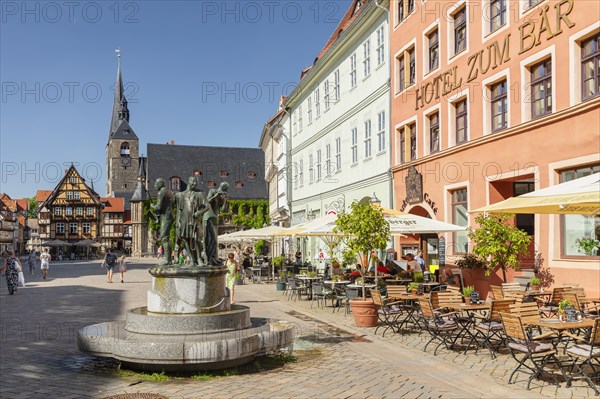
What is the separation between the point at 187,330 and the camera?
9.60 meters

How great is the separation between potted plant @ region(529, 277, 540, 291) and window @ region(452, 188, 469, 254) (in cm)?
408

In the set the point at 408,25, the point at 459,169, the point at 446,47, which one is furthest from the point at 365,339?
the point at 408,25

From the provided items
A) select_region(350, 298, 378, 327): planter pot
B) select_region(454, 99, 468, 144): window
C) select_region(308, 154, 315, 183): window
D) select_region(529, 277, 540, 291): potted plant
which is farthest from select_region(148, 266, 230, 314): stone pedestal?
select_region(308, 154, 315, 183): window

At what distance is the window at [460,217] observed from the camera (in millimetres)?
19812

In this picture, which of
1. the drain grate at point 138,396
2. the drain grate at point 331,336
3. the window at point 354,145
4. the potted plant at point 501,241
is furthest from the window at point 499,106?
the drain grate at point 138,396

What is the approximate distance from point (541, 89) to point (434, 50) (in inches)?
262

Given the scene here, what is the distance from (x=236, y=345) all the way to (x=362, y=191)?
20.2m

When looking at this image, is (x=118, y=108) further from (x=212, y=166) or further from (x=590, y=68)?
(x=590, y=68)

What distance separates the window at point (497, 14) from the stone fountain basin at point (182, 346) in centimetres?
1205

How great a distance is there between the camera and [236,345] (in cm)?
897

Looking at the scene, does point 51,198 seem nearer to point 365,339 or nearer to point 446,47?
point 446,47

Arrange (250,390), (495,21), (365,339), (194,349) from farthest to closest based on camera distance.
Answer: (495,21), (365,339), (194,349), (250,390)

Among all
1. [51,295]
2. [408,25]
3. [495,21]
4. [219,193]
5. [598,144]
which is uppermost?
[408,25]

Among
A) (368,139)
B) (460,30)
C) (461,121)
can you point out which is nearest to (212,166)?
(368,139)
